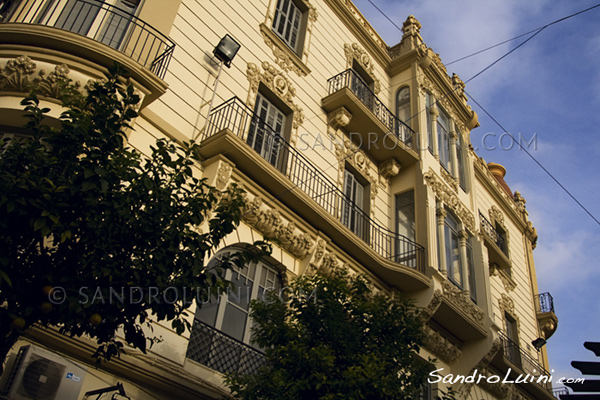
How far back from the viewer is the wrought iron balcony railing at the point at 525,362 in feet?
54.6

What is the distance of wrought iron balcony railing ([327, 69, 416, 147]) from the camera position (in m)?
14.4

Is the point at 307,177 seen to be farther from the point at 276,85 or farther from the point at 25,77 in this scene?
the point at 25,77

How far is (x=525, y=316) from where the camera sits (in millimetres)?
19375

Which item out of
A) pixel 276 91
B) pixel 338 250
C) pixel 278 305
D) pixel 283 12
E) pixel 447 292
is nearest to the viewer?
pixel 278 305

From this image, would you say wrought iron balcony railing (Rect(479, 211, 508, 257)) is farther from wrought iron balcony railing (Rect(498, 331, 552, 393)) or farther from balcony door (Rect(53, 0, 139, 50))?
balcony door (Rect(53, 0, 139, 50))

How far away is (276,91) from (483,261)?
290 inches

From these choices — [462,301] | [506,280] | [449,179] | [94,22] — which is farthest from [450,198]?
[94,22]

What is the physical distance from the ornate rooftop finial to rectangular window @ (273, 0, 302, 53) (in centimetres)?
454

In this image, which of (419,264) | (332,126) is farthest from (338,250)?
(332,126)

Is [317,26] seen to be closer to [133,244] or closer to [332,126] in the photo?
[332,126]

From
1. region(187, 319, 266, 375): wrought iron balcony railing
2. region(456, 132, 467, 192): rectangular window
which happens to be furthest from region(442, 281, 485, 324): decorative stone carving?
region(187, 319, 266, 375): wrought iron balcony railing

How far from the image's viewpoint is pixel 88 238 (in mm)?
4910

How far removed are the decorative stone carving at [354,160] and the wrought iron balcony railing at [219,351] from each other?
5069 millimetres

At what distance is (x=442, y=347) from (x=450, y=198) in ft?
13.2
